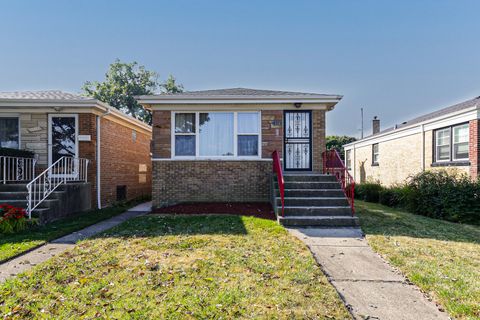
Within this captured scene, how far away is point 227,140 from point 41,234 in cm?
557

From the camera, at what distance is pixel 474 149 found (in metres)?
9.70

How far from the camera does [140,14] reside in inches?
528

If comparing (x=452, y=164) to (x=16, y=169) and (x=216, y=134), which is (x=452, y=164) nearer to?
(x=216, y=134)

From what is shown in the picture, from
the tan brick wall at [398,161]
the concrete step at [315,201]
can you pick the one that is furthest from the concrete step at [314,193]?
the tan brick wall at [398,161]

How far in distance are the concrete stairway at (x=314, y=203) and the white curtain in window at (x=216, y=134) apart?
2181mm

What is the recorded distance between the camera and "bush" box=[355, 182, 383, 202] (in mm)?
13445

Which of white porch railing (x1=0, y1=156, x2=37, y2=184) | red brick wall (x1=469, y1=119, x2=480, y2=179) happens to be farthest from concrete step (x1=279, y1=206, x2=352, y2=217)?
white porch railing (x1=0, y1=156, x2=37, y2=184)

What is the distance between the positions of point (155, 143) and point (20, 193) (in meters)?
3.84

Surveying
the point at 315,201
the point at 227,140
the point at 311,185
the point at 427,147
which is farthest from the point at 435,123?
the point at 227,140

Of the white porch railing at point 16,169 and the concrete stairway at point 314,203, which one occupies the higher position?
the white porch railing at point 16,169

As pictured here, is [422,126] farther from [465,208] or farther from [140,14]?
[140,14]

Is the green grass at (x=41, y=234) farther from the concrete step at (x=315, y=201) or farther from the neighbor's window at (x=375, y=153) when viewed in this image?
the neighbor's window at (x=375, y=153)

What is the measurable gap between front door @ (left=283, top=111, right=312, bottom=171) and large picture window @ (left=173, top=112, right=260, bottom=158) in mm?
1044

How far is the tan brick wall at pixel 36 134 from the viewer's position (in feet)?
30.2
